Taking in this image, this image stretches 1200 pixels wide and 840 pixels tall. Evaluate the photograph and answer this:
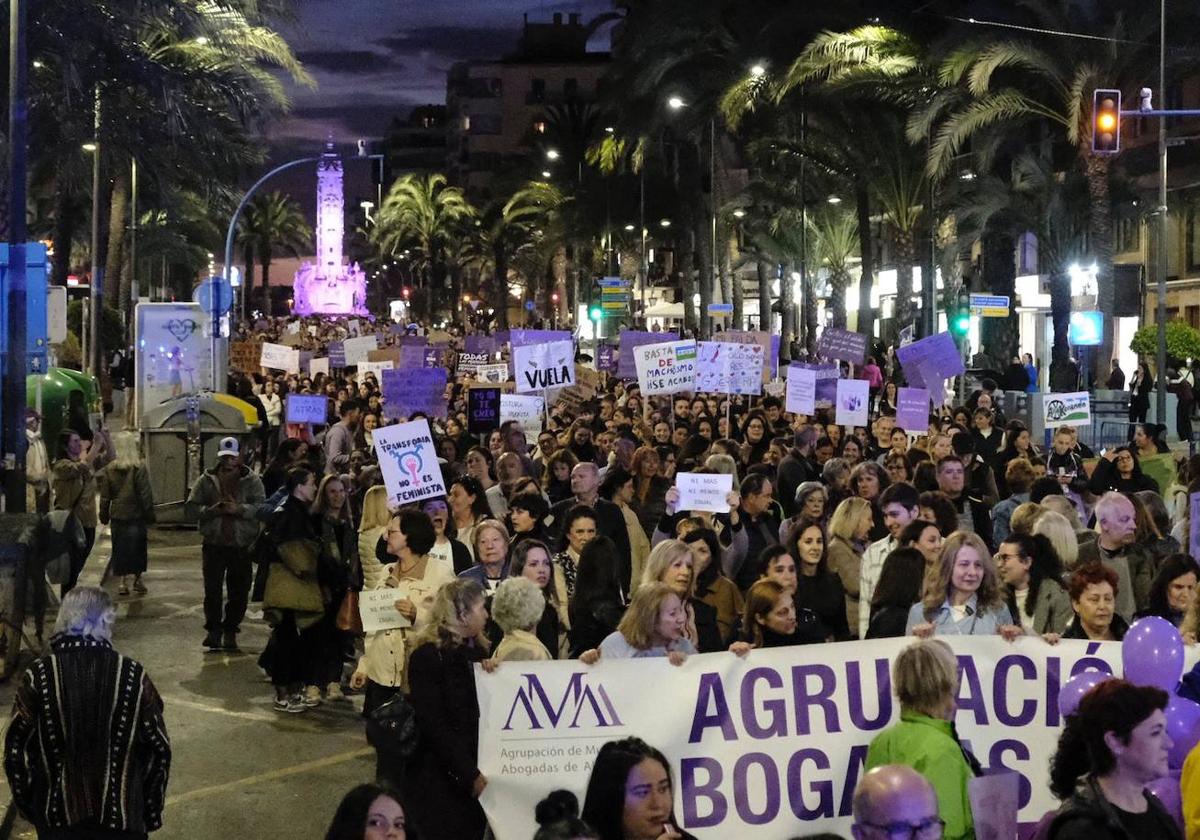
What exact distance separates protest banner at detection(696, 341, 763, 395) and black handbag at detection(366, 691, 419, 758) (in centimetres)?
1436

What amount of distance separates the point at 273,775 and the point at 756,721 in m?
3.98

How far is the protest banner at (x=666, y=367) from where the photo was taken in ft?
67.1

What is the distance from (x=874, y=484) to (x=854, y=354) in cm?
1497

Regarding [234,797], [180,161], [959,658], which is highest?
[180,161]

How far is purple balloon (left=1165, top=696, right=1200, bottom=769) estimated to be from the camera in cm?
568

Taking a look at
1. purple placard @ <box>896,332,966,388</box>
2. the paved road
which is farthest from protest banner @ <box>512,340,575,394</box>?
the paved road

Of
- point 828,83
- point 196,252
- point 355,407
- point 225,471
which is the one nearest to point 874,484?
point 225,471

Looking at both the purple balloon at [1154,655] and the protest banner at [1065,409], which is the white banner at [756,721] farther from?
the protest banner at [1065,409]

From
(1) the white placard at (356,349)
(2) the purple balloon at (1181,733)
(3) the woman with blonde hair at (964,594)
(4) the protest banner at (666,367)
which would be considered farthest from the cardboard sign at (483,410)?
(2) the purple balloon at (1181,733)

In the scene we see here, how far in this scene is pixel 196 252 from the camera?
75.1 metres

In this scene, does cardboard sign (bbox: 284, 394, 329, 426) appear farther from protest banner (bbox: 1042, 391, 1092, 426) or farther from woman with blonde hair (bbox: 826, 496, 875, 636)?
woman with blonde hair (bbox: 826, 496, 875, 636)

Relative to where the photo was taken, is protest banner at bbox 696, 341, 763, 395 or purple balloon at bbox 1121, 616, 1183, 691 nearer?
purple balloon at bbox 1121, 616, 1183, 691

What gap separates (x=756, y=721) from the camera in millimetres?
7020

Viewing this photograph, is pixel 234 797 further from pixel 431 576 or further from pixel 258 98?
pixel 258 98
